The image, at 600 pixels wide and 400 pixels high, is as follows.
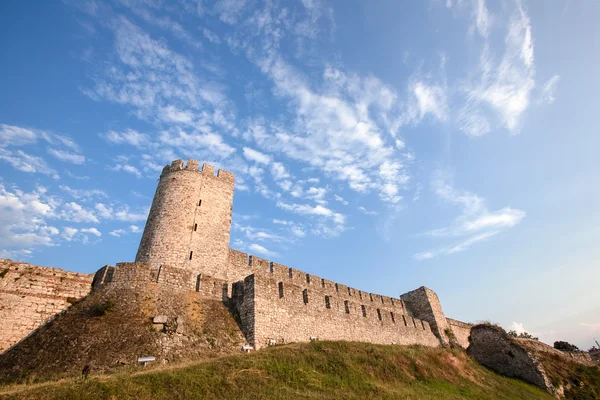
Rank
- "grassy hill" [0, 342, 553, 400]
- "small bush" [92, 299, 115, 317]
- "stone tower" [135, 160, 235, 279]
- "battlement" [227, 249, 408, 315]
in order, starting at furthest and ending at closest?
1. "battlement" [227, 249, 408, 315]
2. "stone tower" [135, 160, 235, 279]
3. "small bush" [92, 299, 115, 317]
4. "grassy hill" [0, 342, 553, 400]

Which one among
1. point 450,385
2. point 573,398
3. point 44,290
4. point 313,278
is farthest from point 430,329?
point 44,290

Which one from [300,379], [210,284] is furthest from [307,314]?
[300,379]

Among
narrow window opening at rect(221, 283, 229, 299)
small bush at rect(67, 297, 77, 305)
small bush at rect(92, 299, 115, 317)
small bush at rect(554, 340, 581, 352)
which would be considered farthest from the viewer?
small bush at rect(554, 340, 581, 352)

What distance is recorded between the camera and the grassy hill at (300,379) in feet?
29.2

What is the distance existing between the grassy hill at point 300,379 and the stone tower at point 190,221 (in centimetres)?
834

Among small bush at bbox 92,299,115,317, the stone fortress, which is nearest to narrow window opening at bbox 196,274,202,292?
the stone fortress

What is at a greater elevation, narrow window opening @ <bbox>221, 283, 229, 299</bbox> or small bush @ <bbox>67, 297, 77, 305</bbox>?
narrow window opening @ <bbox>221, 283, 229, 299</bbox>

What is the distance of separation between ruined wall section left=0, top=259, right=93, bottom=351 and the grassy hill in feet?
16.6

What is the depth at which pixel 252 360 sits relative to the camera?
12.4 metres

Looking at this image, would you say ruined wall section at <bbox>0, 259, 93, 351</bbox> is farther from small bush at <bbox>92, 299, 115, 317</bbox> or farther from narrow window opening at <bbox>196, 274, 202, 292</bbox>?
narrow window opening at <bbox>196, 274, 202, 292</bbox>

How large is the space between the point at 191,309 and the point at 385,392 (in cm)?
930

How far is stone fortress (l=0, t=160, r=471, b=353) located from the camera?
14656 millimetres

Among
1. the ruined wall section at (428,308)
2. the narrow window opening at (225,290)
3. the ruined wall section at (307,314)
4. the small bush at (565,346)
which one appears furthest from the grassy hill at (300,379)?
the small bush at (565,346)

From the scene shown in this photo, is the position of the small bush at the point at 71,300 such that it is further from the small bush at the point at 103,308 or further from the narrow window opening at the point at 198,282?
the narrow window opening at the point at 198,282
